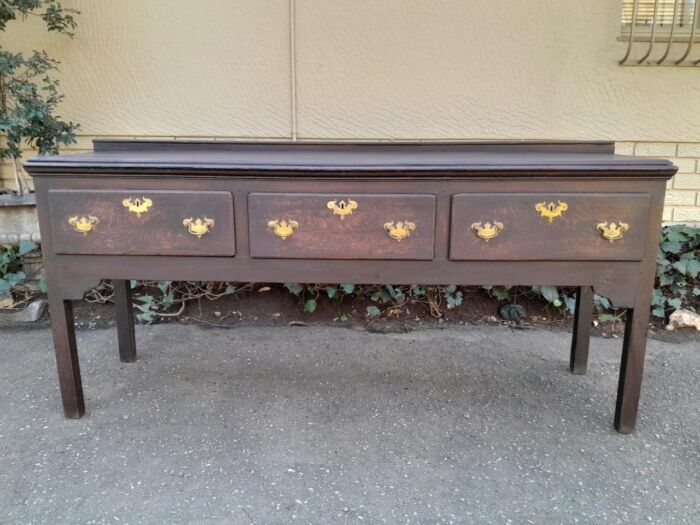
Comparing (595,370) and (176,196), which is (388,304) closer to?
(595,370)

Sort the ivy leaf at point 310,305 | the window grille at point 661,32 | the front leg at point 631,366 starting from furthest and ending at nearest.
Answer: the ivy leaf at point 310,305, the window grille at point 661,32, the front leg at point 631,366

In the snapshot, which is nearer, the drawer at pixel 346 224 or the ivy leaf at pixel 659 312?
the drawer at pixel 346 224

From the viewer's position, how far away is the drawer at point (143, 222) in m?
1.67

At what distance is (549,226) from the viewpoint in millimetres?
1624

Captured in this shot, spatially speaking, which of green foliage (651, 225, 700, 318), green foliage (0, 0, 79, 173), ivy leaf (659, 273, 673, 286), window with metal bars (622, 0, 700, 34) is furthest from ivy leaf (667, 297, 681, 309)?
green foliage (0, 0, 79, 173)

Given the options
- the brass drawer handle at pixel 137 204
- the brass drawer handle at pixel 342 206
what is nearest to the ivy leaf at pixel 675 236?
the brass drawer handle at pixel 342 206

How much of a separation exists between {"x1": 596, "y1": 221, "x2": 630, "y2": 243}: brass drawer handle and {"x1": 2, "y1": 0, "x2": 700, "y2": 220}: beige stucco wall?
4.83 feet

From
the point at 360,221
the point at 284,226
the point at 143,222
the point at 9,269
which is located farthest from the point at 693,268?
the point at 9,269

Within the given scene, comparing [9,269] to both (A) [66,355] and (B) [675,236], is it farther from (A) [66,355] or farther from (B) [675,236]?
(B) [675,236]

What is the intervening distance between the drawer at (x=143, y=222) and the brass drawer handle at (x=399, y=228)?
54 cm

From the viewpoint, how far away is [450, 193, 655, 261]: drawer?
1604 mm

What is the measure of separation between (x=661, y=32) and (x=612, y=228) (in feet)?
6.59

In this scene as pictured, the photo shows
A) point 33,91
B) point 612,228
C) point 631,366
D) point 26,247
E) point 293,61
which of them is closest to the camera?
point 612,228

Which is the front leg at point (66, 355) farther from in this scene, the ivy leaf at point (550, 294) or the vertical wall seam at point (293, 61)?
the ivy leaf at point (550, 294)
